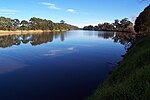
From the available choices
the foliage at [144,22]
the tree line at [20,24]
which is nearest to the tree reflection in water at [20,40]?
the foliage at [144,22]

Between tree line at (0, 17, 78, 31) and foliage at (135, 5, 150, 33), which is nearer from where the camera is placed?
foliage at (135, 5, 150, 33)

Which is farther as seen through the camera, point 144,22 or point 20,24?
point 20,24

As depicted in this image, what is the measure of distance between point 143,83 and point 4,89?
420 inches

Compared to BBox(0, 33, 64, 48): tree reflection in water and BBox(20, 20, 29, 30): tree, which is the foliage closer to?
BBox(0, 33, 64, 48): tree reflection in water

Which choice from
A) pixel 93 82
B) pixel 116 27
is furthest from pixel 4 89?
pixel 116 27

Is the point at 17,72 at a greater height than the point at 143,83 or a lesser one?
lesser

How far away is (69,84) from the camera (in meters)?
15.8

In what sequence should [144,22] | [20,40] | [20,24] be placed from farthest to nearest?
[20,24] < [20,40] < [144,22]

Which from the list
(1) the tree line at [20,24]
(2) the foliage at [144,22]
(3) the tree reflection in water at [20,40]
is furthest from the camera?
(1) the tree line at [20,24]

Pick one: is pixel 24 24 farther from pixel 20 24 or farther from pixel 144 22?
pixel 144 22

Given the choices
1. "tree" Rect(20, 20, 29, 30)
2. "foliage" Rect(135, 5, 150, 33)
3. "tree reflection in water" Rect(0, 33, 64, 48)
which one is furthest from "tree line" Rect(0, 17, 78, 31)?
"foliage" Rect(135, 5, 150, 33)

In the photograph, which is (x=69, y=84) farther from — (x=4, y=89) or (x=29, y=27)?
(x=29, y=27)

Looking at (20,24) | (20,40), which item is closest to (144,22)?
(20,40)

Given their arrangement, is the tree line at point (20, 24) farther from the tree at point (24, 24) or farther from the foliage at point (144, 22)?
the foliage at point (144, 22)
